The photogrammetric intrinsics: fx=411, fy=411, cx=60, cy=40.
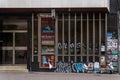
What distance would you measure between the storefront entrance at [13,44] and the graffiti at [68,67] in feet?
8.95

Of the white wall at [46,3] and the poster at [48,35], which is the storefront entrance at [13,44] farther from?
the white wall at [46,3]

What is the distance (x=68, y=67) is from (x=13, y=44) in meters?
4.04

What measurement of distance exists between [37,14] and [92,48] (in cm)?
370

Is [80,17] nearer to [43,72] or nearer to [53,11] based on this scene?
[53,11]

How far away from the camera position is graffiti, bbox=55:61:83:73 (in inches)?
923

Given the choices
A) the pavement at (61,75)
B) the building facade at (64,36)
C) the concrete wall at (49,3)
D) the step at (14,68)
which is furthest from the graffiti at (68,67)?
the concrete wall at (49,3)

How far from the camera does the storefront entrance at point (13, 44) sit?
25156 millimetres

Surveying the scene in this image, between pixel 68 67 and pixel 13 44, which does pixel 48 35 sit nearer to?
pixel 68 67

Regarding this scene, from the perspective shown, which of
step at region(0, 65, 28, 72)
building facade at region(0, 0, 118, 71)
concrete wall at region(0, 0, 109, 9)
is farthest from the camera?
step at region(0, 65, 28, 72)

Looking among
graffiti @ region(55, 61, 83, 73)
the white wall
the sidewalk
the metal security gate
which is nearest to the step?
the sidewalk

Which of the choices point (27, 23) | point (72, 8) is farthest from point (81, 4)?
point (27, 23)

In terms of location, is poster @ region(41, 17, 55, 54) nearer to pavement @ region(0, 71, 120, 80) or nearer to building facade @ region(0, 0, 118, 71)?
building facade @ region(0, 0, 118, 71)

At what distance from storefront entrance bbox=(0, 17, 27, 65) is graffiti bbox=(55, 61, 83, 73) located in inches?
107

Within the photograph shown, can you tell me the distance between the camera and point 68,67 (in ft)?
77.1
